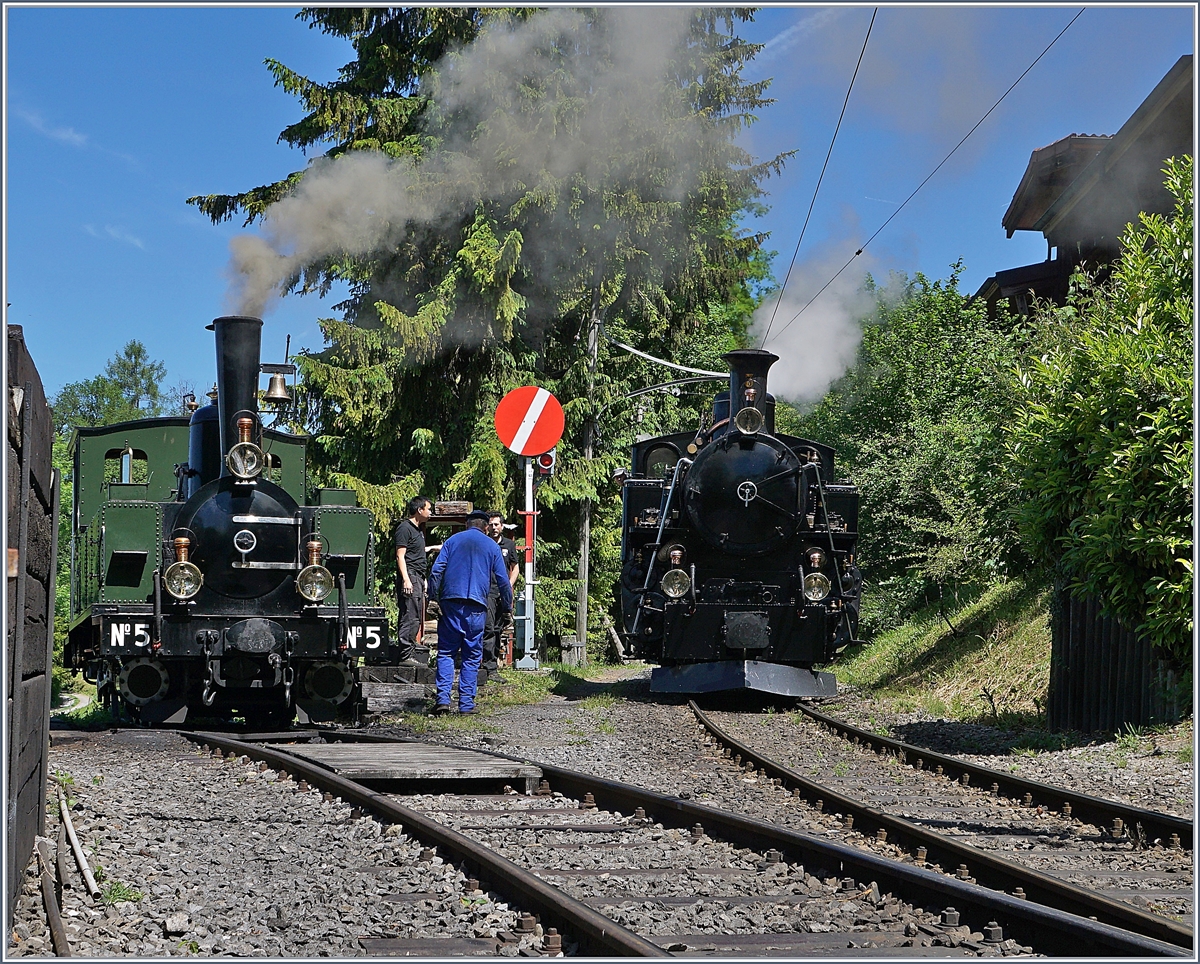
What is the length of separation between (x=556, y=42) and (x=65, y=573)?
27640 millimetres

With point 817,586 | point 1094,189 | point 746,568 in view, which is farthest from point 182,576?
point 1094,189

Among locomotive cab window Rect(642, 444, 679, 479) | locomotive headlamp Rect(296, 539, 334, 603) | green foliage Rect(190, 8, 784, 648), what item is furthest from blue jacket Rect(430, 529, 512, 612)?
green foliage Rect(190, 8, 784, 648)

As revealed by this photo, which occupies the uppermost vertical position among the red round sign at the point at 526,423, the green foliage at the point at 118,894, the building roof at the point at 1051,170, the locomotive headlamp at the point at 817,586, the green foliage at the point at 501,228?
the building roof at the point at 1051,170

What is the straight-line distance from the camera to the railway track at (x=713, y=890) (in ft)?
11.8

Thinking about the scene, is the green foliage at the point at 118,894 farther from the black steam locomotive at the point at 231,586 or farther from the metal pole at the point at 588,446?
the metal pole at the point at 588,446

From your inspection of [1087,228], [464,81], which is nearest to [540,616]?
[464,81]

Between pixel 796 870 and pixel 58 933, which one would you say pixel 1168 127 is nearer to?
pixel 796 870

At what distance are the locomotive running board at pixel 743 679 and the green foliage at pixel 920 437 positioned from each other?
2.81 meters

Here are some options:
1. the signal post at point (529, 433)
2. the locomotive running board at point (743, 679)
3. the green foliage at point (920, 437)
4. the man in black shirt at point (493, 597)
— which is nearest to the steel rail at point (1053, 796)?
the locomotive running board at point (743, 679)

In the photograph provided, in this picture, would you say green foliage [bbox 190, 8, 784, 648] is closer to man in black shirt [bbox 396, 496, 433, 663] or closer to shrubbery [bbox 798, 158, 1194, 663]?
man in black shirt [bbox 396, 496, 433, 663]

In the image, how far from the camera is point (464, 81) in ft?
62.9

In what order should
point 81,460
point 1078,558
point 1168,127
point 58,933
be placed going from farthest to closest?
1. point 1168,127
2. point 81,460
3. point 1078,558
4. point 58,933

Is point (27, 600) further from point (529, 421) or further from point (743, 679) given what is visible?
point (529, 421)

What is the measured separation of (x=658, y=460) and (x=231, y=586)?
5684 millimetres
